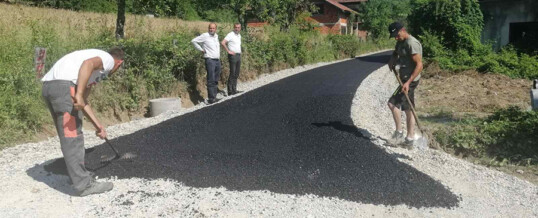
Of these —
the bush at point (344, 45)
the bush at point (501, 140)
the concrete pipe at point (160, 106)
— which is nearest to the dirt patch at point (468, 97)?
the bush at point (501, 140)

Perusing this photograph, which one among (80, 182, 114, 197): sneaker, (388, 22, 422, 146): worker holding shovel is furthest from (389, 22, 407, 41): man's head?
(80, 182, 114, 197): sneaker

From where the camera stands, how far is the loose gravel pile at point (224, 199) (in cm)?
Result: 339

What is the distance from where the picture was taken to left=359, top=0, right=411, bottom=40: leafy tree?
→ 3581cm

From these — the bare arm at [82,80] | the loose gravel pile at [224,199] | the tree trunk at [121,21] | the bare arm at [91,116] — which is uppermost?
the tree trunk at [121,21]

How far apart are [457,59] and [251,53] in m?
6.39

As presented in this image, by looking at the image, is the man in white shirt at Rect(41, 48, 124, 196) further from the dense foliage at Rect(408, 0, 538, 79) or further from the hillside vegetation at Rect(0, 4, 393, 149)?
the dense foliage at Rect(408, 0, 538, 79)

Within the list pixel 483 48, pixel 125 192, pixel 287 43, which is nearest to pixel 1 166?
pixel 125 192

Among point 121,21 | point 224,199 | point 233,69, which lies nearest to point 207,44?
point 233,69

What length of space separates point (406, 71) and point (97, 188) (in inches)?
133

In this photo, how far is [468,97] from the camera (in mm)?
8820

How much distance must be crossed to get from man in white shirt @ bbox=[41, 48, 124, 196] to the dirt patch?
3.94 m

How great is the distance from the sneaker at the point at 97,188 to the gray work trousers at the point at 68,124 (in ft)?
0.12

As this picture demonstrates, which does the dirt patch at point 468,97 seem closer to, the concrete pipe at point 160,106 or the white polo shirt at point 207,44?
the white polo shirt at point 207,44

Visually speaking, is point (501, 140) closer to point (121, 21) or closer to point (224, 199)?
point (224, 199)
